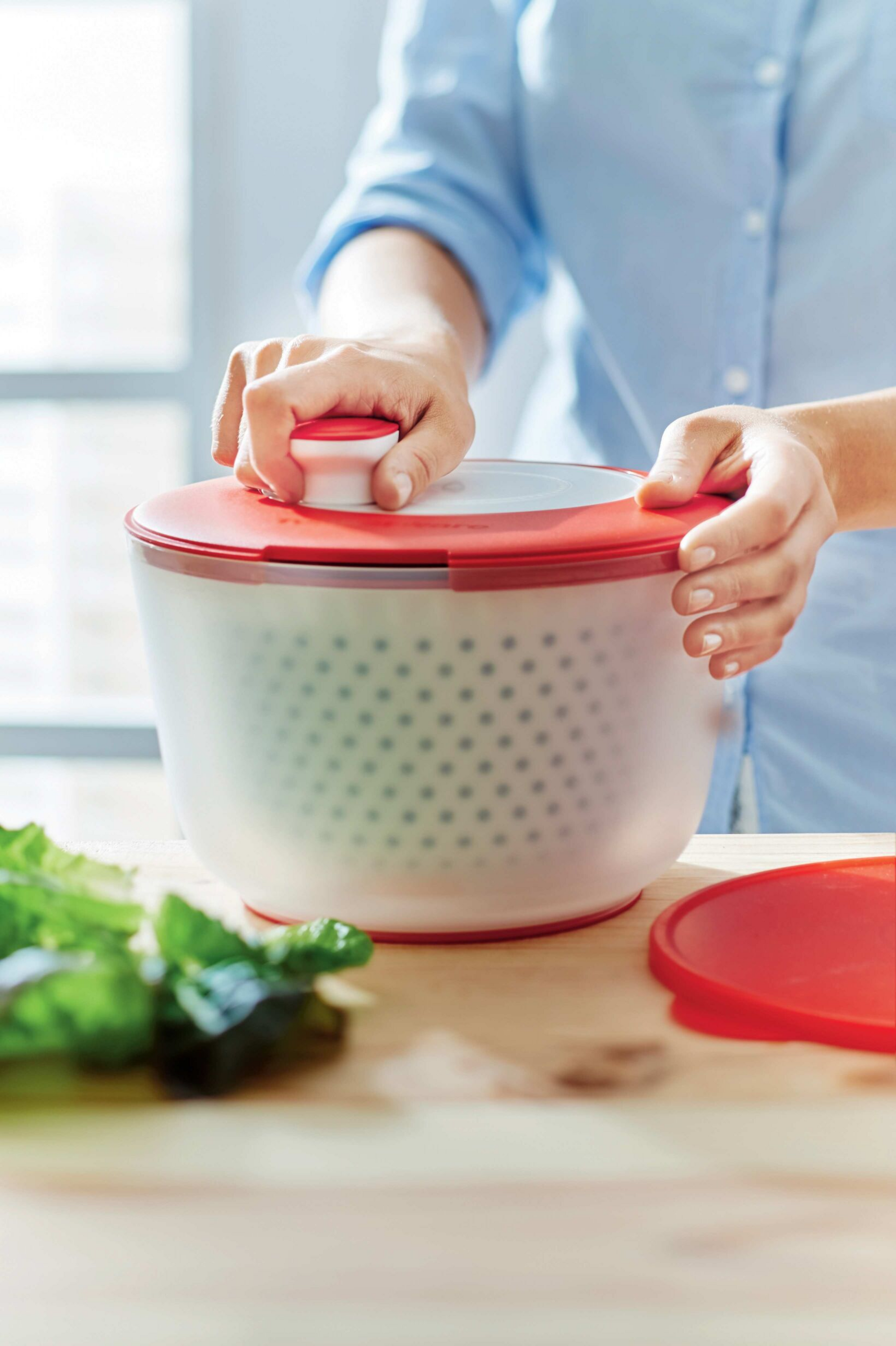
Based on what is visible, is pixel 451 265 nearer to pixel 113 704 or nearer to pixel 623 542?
pixel 623 542

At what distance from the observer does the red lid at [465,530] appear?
16.2 inches

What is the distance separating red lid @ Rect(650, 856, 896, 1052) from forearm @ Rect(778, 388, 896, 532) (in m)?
0.19

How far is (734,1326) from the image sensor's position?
0.29m

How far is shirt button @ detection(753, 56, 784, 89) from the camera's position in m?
0.87

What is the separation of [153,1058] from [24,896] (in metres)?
0.07

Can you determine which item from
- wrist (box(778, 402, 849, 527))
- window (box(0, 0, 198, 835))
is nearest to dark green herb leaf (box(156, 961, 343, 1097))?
wrist (box(778, 402, 849, 527))

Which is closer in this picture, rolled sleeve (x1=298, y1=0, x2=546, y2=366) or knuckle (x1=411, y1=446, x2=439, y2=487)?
knuckle (x1=411, y1=446, x2=439, y2=487)

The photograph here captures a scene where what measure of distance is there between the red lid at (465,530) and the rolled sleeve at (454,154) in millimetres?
487

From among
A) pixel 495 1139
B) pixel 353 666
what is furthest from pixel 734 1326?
pixel 353 666

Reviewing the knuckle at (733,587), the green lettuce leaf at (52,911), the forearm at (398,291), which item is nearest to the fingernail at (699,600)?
the knuckle at (733,587)

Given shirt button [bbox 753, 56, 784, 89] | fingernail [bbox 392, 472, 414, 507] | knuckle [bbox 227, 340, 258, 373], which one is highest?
shirt button [bbox 753, 56, 784, 89]

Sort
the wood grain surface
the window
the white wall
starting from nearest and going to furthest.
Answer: the wood grain surface, the white wall, the window

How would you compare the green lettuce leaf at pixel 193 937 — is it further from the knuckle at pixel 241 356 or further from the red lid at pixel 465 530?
the knuckle at pixel 241 356

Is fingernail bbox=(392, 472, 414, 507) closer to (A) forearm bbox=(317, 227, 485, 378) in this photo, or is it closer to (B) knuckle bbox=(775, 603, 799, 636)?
(B) knuckle bbox=(775, 603, 799, 636)
